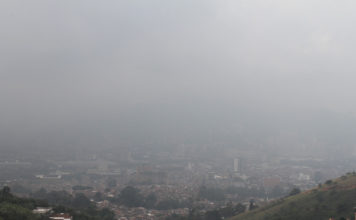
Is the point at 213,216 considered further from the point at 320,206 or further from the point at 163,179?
the point at 163,179

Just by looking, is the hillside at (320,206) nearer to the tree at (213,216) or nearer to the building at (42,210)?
the tree at (213,216)

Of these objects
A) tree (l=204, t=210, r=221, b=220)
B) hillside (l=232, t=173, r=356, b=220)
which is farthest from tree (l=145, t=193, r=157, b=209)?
hillside (l=232, t=173, r=356, b=220)

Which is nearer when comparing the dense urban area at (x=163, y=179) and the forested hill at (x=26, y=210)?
the forested hill at (x=26, y=210)

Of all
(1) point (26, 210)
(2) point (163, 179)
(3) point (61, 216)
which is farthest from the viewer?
(2) point (163, 179)

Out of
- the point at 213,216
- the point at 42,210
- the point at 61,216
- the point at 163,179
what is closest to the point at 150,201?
the point at 213,216

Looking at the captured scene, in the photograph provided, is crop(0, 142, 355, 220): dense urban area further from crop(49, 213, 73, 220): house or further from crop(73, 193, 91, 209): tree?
crop(49, 213, 73, 220): house

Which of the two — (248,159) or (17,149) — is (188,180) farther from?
(17,149)

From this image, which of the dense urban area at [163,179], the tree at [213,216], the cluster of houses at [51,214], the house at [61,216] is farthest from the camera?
the dense urban area at [163,179]

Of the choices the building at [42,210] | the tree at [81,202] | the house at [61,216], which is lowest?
the tree at [81,202]

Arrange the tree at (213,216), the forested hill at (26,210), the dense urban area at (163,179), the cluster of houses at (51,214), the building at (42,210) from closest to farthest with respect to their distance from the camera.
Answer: the forested hill at (26,210), the cluster of houses at (51,214), the building at (42,210), the tree at (213,216), the dense urban area at (163,179)

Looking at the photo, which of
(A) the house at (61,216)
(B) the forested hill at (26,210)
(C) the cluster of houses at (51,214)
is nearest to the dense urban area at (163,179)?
→ (B) the forested hill at (26,210)

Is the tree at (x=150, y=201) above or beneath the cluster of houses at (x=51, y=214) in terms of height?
beneath
